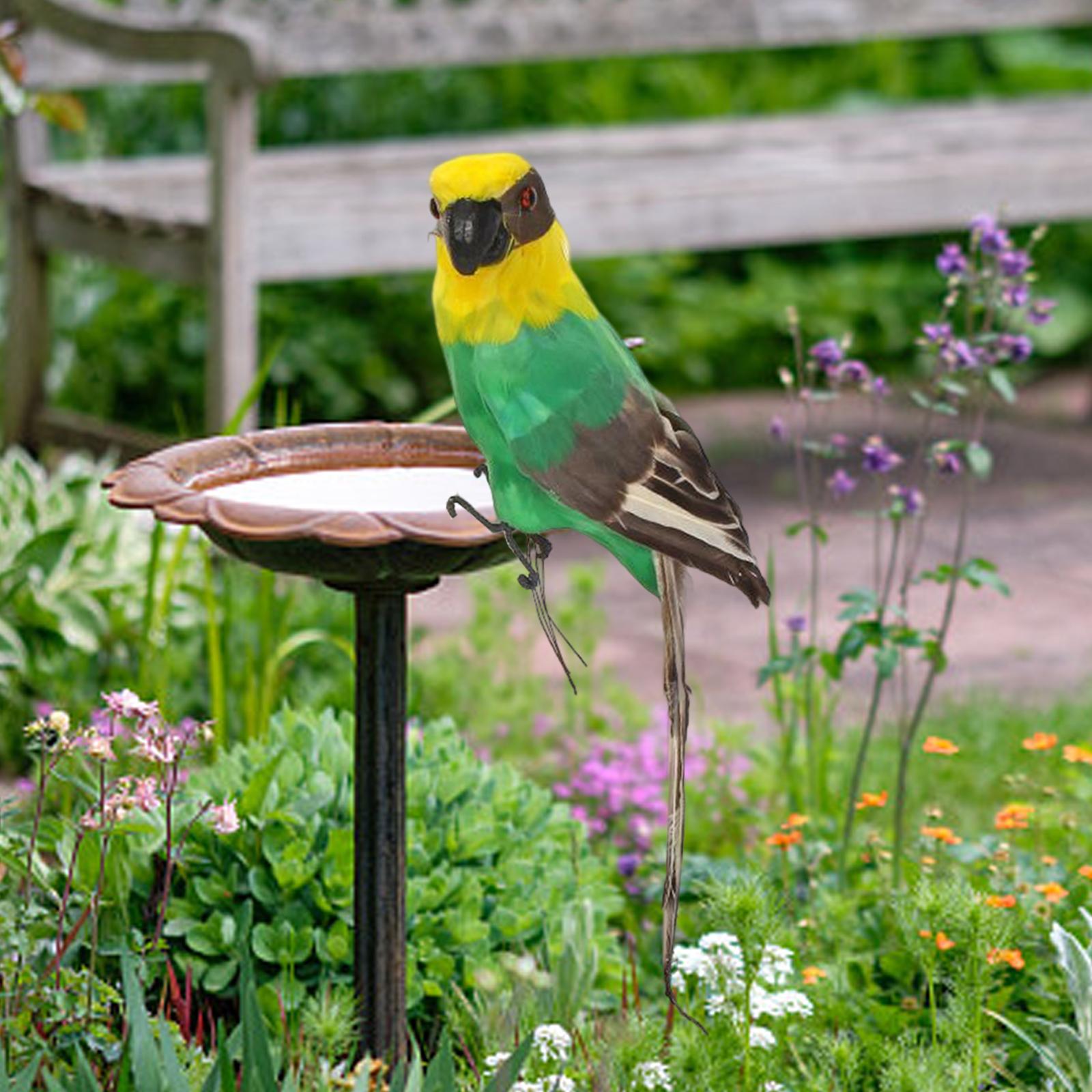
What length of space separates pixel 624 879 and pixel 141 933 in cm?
94

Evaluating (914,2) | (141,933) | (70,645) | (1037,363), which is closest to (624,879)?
(141,933)

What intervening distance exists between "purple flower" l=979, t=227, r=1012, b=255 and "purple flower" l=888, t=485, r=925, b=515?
36 cm

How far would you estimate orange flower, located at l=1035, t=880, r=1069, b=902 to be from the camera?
105 inches

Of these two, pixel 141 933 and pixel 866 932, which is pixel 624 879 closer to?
pixel 866 932

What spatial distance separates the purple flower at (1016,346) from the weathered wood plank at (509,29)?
2.21 metres

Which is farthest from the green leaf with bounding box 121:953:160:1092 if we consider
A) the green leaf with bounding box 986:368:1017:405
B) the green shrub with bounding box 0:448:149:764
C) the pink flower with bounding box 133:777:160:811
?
the green shrub with bounding box 0:448:149:764

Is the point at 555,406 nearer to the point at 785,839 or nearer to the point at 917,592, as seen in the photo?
the point at 785,839

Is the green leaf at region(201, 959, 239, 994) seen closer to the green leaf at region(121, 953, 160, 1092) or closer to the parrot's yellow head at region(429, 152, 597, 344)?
the green leaf at region(121, 953, 160, 1092)

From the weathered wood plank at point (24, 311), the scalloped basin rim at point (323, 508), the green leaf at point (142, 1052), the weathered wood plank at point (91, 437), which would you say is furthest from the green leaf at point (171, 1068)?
the weathered wood plank at point (24, 311)

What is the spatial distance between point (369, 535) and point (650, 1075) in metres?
0.64

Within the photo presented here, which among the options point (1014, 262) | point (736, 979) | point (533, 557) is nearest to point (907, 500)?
point (1014, 262)

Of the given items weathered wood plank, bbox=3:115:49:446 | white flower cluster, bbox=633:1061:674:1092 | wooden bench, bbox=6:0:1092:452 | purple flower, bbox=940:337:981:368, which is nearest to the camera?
white flower cluster, bbox=633:1061:674:1092

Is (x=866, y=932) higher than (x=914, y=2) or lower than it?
lower

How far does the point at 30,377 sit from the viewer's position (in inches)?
211
